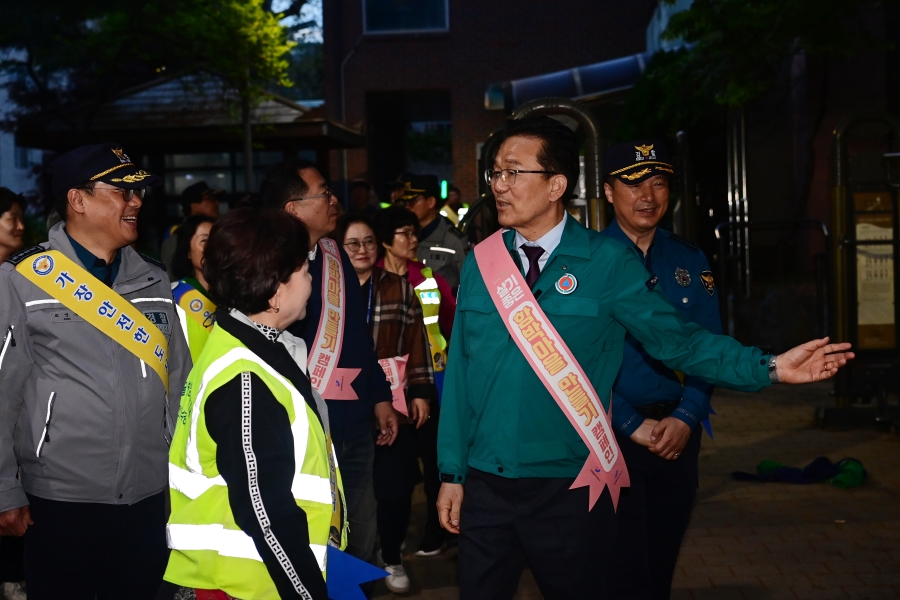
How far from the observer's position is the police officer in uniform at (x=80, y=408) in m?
3.70

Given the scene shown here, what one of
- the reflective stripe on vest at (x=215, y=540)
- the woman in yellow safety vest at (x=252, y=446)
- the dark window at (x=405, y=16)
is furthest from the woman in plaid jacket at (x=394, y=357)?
the dark window at (x=405, y=16)

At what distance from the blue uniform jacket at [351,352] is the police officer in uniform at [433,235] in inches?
113

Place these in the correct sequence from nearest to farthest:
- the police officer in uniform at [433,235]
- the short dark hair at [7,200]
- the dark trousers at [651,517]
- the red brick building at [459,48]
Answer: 1. the dark trousers at [651,517]
2. the short dark hair at [7,200]
3. the police officer in uniform at [433,235]
4. the red brick building at [459,48]

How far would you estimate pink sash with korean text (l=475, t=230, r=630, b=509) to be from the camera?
11.2ft

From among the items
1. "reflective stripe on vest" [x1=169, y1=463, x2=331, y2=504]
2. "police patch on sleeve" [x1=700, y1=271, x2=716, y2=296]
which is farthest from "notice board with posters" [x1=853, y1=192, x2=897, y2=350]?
"reflective stripe on vest" [x1=169, y1=463, x2=331, y2=504]

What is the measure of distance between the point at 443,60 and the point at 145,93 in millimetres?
9478

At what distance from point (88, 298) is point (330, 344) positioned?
1.25 metres

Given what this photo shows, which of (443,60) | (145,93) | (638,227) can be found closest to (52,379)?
(638,227)

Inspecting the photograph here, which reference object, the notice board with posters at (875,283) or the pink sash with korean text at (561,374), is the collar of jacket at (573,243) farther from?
the notice board with posters at (875,283)

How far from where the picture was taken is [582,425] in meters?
3.44

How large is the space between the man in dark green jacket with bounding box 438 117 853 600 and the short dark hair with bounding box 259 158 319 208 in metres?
A: 1.24

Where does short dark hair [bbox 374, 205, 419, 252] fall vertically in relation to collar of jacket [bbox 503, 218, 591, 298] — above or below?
above

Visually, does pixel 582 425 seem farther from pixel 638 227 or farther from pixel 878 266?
pixel 878 266

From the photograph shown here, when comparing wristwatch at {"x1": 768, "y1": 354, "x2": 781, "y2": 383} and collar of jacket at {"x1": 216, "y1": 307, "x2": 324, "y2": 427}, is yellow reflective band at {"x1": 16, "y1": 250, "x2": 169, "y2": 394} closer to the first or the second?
collar of jacket at {"x1": 216, "y1": 307, "x2": 324, "y2": 427}
